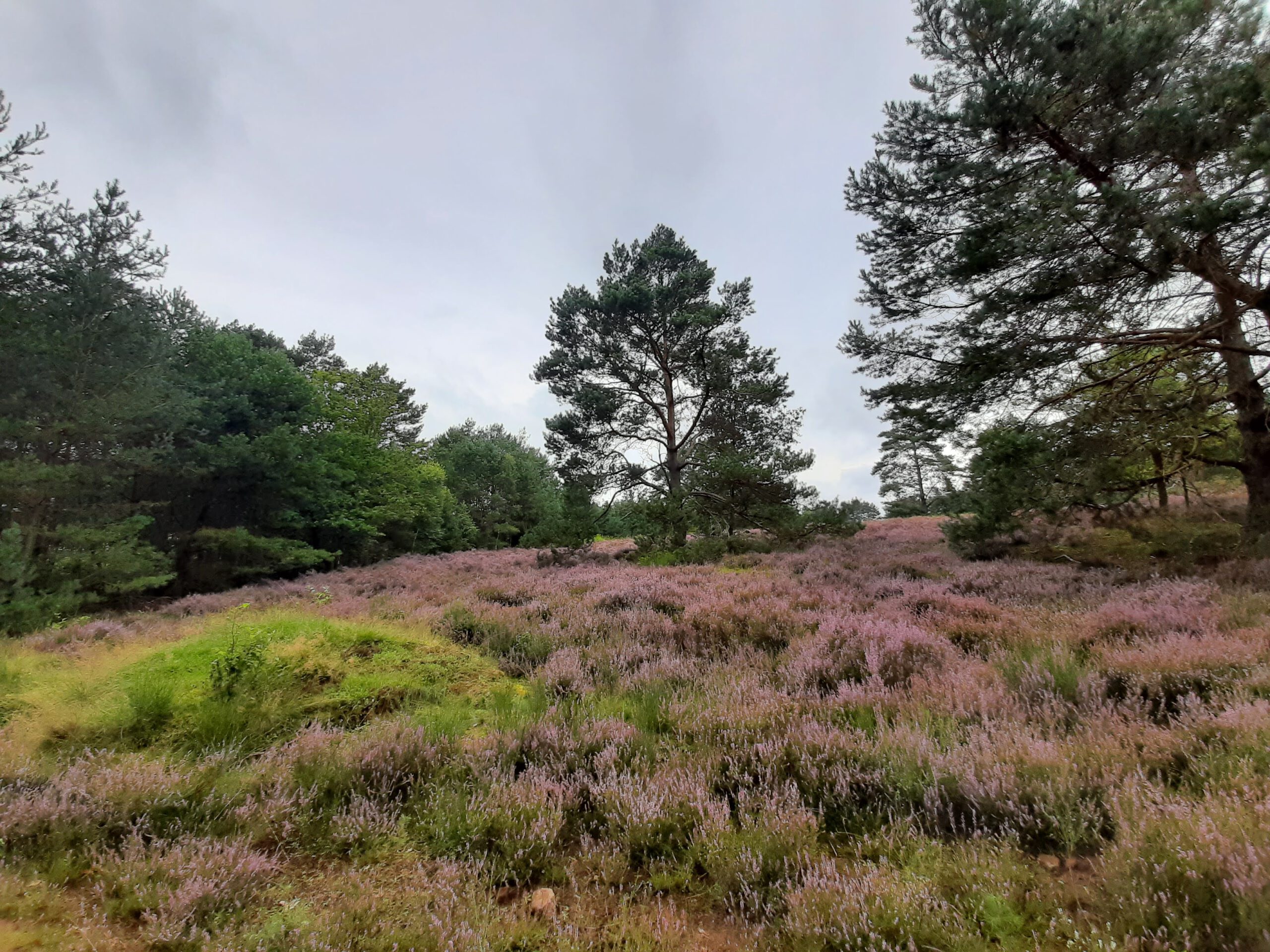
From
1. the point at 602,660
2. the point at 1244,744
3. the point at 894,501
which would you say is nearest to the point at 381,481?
the point at 602,660

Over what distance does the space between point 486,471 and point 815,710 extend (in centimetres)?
3464

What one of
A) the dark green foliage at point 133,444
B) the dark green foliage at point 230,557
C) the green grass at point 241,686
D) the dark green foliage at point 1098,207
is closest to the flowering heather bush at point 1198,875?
the green grass at point 241,686

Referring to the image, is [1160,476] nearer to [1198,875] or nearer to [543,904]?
[1198,875]

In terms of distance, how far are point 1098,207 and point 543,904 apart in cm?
957

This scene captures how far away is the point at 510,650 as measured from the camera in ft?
17.9

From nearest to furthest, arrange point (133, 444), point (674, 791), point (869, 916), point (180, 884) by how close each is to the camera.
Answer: point (869, 916), point (180, 884), point (674, 791), point (133, 444)

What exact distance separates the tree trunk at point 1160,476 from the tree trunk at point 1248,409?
0.90m

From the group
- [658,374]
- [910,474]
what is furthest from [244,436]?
[910,474]

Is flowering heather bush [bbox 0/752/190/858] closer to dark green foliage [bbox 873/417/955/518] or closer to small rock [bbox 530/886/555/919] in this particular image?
small rock [bbox 530/886/555/919]

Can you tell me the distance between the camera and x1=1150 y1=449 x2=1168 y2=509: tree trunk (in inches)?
313

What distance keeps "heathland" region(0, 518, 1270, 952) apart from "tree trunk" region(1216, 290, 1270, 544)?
15.1ft

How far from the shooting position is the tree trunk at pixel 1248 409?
738cm

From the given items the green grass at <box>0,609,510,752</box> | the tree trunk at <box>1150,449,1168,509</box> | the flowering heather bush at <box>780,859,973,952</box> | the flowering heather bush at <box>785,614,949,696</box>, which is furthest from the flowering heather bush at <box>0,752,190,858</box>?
the tree trunk at <box>1150,449,1168,509</box>

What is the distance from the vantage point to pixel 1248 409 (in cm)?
752
